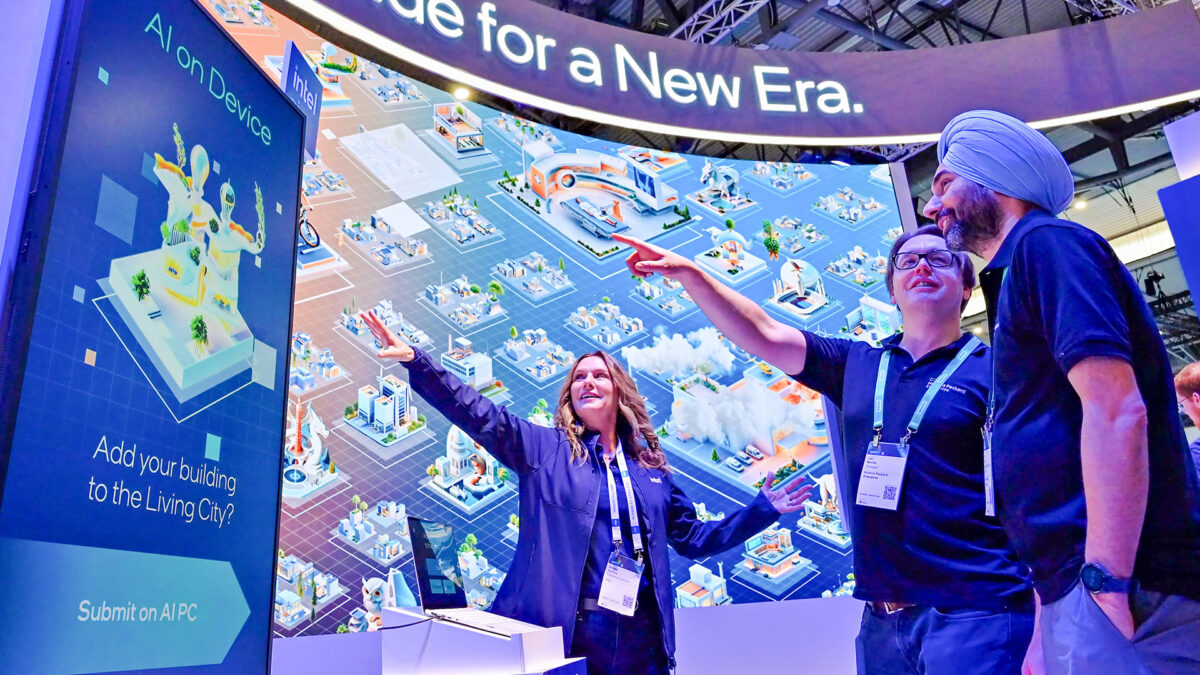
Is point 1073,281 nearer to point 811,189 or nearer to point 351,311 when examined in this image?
point 351,311

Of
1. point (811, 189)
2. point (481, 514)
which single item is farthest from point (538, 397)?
point (811, 189)

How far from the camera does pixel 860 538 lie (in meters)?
1.88

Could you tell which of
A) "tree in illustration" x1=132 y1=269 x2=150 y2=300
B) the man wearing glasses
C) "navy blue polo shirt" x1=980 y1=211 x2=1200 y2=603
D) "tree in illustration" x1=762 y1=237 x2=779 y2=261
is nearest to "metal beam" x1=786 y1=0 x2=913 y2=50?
"tree in illustration" x1=762 y1=237 x2=779 y2=261

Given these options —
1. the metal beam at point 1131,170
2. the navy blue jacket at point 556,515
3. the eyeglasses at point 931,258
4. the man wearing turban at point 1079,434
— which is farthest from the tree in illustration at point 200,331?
the metal beam at point 1131,170

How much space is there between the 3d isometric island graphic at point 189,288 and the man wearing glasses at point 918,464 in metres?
1.04

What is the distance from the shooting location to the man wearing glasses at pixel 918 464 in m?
1.69

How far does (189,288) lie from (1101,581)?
1.54 meters

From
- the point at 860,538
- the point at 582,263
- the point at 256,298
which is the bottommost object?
the point at 860,538

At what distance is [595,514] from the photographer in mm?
2660

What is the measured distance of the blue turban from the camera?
4.84 feet

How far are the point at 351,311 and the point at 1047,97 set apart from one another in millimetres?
4392

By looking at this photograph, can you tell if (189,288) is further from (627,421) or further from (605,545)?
(627,421)

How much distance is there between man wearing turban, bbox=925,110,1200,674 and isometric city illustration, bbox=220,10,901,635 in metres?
2.37

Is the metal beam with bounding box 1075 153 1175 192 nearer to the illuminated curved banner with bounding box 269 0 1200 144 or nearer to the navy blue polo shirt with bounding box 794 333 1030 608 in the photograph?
the illuminated curved banner with bounding box 269 0 1200 144
